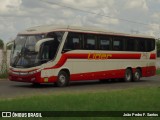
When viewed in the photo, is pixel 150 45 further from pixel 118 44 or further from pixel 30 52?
pixel 30 52

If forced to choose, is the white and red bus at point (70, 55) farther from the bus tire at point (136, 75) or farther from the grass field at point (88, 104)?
the grass field at point (88, 104)

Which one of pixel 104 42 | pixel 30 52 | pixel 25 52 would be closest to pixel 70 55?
pixel 30 52

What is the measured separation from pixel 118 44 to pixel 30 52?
795 centimetres

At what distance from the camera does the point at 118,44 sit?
30172mm

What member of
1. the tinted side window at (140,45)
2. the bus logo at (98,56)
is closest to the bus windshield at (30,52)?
the bus logo at (98,56)

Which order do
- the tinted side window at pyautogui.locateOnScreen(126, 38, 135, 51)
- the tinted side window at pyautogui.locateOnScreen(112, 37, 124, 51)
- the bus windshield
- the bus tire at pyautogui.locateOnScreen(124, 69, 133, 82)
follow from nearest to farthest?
the bus windshield → the tinted side window at pyautogui.locateOnScreen(112, 37, 124, 51) → the tinted side window at pyautogui.locateOnScreen(126, 38, 135, 51) → the bus tire at pyautogui.locateOnScreen(124, 69, 133, 82)

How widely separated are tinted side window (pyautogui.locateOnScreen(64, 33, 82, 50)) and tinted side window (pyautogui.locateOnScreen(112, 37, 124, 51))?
13.1ft

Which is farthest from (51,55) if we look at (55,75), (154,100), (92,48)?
(154,100)

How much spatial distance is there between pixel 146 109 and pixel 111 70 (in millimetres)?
16594

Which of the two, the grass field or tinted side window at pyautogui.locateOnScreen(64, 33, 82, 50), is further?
tinted side window at pyautogui.locateOnScreen(64, 33, 82, 50)

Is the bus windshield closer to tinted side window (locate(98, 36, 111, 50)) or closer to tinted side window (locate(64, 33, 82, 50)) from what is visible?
tinted side window (locate(64, 33, 82, 50))

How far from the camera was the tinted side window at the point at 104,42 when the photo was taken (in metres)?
28.2

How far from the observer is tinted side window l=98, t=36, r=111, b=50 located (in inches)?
1109

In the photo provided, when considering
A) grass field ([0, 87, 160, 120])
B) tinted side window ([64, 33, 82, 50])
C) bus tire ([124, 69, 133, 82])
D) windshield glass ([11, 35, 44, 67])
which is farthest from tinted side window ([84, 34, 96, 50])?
grass field ([0, 87, 160, 120])
